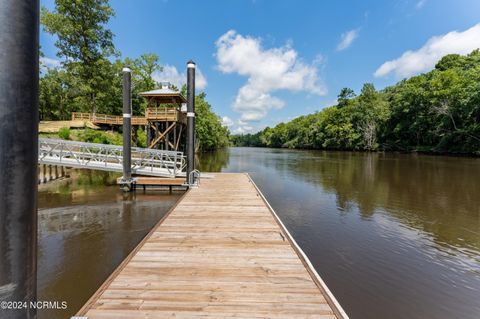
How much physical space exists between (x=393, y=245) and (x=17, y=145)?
321 inches

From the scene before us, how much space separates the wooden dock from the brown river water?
1.53 metres

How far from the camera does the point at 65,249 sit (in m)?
6.37

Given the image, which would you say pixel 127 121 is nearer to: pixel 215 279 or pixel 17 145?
pixel 215 279

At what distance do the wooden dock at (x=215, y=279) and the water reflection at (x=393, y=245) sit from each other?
65.3 inches

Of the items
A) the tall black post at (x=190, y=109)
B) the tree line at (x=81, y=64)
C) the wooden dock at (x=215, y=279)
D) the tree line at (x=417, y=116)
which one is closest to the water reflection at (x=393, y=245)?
the wooden dock at (x=215, y=279)

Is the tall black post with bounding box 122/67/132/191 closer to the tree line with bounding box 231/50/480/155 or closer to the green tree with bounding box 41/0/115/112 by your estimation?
the green tree with bounding box 41/0/115/112

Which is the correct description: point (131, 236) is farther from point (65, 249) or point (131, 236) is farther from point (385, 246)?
point (385, 246)

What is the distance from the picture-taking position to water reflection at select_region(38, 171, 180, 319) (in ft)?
15.8

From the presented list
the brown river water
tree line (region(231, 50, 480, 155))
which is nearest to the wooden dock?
the brown river water

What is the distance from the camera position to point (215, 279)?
11.3ft

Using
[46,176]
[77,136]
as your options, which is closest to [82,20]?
[77,136]

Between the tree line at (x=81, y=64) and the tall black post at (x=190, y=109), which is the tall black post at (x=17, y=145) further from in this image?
the tree line at (x=81, y=64)

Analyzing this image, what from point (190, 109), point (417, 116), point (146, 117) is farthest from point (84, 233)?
point (417, 116)

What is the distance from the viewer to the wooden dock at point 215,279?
2832mm
